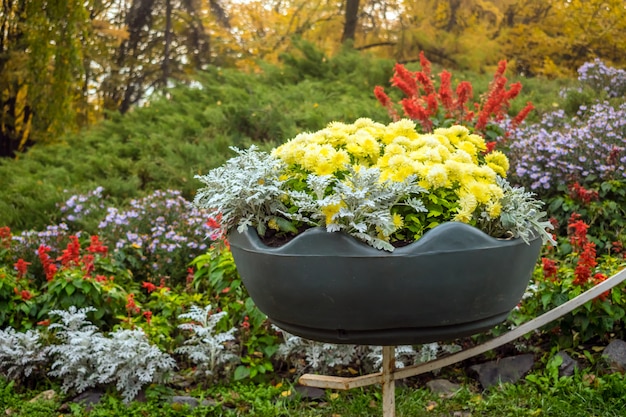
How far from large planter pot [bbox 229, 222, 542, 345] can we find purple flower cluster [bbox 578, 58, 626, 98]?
5487 millimetres

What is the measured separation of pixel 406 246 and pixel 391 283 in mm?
85

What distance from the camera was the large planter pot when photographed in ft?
4.50

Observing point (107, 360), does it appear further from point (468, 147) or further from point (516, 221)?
point (516, 221)

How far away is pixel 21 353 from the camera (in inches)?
121

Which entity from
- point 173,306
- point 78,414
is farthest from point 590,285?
point 78,414

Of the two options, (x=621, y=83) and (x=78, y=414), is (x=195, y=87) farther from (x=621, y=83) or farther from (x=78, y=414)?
(x=78, y=414)

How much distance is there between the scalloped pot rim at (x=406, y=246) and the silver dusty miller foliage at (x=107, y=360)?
1.74m

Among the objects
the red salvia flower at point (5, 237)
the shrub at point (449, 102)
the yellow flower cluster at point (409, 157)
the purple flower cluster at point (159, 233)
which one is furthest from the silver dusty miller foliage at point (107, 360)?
the shrub at point (449, 102)

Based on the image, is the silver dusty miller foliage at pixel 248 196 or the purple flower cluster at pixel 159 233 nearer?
the silver dusty miller foliage at pixel 248 196

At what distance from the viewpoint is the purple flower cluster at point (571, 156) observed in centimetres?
405

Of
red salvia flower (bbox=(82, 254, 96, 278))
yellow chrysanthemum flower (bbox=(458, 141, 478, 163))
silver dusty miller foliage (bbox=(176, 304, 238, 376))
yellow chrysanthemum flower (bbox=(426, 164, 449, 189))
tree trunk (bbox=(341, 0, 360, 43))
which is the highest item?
tree trunk (bbox=(341, 0, 360, 43))

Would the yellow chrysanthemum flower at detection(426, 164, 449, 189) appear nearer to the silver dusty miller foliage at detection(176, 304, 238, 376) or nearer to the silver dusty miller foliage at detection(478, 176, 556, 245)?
the silver dusty miller foliage at detection(478, 176, 556, 245)

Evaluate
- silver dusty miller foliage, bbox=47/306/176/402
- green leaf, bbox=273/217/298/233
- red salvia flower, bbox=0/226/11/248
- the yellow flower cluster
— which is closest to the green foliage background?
red salvia flower, bbox=0/226/11/248

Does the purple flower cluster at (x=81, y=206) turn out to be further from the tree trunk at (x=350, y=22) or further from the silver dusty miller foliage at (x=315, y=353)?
the tree trunk at (x=350, y=22)
